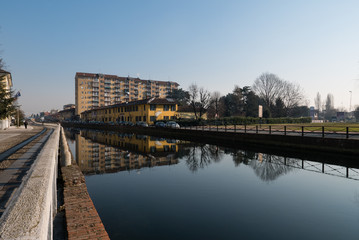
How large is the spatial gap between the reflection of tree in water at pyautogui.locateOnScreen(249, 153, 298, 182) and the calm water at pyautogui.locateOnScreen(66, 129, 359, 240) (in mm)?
61

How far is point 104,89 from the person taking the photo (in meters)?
126

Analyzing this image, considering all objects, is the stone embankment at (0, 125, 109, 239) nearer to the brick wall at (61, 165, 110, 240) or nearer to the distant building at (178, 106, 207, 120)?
the brick wall at (61, 165, 110, 240)

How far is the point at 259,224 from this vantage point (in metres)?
6.82

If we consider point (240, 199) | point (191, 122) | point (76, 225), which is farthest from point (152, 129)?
point (76, 225)

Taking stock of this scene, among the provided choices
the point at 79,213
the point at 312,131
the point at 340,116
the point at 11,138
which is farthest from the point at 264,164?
the point at 340,116

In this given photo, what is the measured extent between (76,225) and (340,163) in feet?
56.9

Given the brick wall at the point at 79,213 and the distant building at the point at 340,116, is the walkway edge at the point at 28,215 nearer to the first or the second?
the brick wall at the point at 79,213

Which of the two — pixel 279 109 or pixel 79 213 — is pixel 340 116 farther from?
pixel 79 213

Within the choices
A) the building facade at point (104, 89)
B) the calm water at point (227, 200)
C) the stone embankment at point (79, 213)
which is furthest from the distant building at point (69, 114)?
the stone embankment at point (79, 213)

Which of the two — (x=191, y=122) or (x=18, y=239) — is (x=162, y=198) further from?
(x=191, y=122)

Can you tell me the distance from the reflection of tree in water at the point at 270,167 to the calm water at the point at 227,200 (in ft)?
0.20

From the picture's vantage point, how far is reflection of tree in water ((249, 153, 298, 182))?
42.9ft

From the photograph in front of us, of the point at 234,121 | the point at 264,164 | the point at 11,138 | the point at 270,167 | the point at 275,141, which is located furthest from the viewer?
the point at 234,121

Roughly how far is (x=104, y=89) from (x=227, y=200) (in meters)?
127
